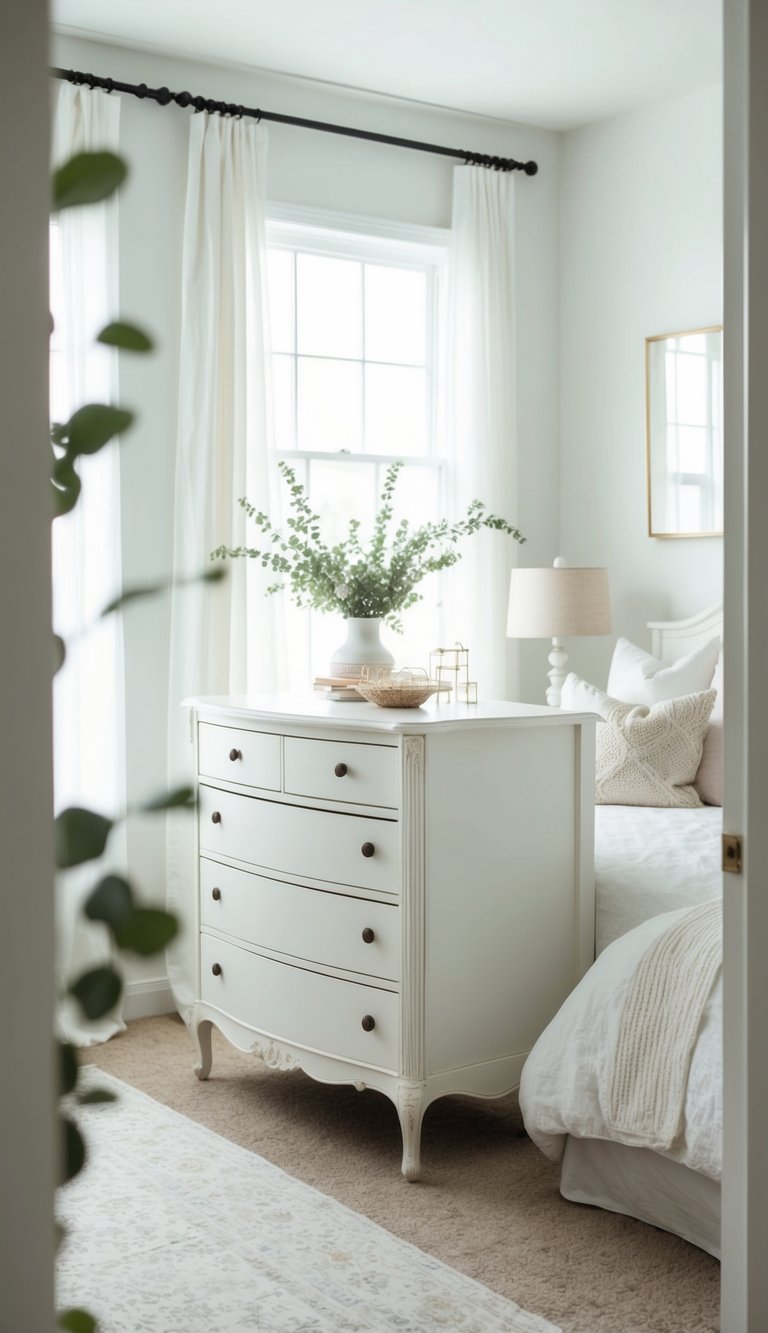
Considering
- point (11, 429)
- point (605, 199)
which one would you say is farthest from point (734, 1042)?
point (605, 199)

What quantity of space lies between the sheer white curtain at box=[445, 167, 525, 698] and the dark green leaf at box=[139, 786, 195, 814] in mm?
3974

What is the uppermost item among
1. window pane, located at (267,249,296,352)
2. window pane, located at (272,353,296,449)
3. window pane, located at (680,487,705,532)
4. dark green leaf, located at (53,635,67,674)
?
window pane, located at (267,249,296,352)

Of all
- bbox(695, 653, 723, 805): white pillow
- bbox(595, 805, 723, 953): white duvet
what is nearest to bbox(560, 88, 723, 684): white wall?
bbox(695, 653, 723, 805): white pillow

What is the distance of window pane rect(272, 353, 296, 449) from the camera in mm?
4441

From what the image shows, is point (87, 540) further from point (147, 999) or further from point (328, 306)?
point (147, 999)

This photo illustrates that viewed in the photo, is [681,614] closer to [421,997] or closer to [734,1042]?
[421,997]

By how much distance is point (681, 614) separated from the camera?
4594mm

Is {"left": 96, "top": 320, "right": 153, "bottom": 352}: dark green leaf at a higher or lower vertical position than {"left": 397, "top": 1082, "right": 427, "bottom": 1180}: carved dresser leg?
higher

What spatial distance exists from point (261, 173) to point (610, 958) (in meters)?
2.85

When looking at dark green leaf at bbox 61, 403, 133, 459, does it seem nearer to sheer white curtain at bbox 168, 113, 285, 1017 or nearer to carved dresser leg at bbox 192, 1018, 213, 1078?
carved dresser leg at bbox 192, 1018, 213, 1078

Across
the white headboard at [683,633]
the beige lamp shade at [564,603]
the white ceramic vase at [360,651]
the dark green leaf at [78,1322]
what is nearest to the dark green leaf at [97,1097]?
the dark green leaf at [78,1322]

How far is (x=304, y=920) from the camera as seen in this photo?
299 cm

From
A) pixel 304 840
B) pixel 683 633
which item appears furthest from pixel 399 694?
pixel 683 633

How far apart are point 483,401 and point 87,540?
1677mm
